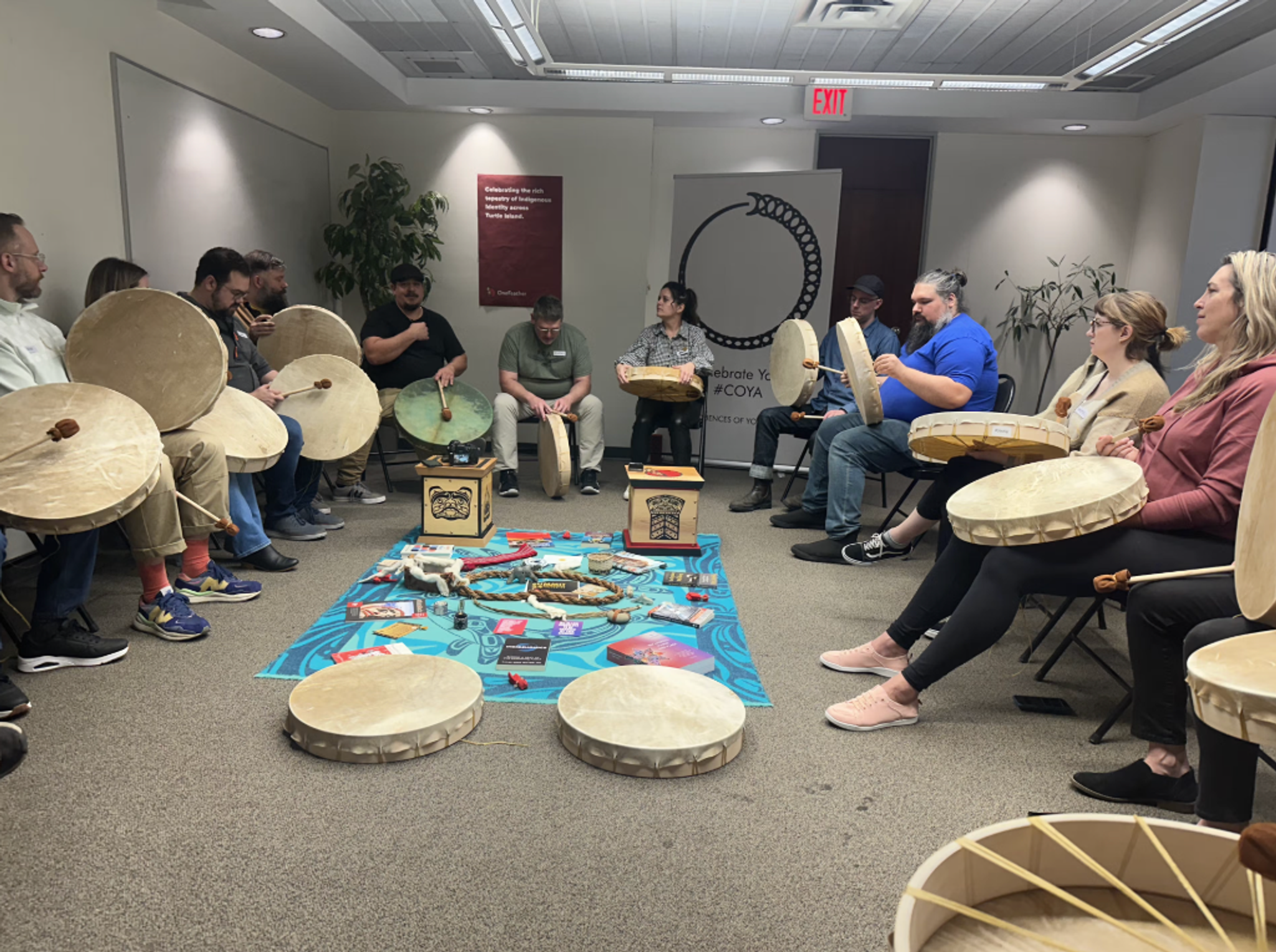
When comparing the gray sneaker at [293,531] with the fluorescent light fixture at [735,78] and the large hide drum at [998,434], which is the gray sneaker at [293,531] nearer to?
the large hide drum at [998,434]

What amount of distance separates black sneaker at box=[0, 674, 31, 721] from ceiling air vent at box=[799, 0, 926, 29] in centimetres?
432

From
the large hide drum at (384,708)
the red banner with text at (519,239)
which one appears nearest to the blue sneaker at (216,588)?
the large hide drum at (384,708)

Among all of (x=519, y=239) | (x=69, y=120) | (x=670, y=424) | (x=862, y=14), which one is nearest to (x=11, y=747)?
(x=69, y=120)

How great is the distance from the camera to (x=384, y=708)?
2.11 metres

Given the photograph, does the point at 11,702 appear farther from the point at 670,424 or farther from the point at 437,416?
the point at 670,424

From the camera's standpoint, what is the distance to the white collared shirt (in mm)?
2799

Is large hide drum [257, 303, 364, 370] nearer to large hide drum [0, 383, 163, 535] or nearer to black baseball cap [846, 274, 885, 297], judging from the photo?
large hide drum [0, 383, 163, 535]

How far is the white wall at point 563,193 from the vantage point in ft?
20.7

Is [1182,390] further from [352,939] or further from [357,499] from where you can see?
[357,499]

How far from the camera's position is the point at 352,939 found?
4.84 ft

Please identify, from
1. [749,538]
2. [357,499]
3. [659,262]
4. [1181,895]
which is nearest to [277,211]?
[357,499]

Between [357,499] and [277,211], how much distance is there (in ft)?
6.90

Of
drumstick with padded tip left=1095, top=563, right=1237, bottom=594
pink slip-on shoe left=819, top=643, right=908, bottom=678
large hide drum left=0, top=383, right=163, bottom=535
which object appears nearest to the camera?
drumstick with padded tip left=1095, top=563, right=1237, bottom=594

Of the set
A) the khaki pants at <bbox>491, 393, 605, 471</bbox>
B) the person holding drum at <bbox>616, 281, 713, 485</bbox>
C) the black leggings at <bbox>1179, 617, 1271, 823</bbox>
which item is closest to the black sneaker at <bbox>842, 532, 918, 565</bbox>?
the person holding drum at <bbox>616, 281, 713, 485</bbox>
